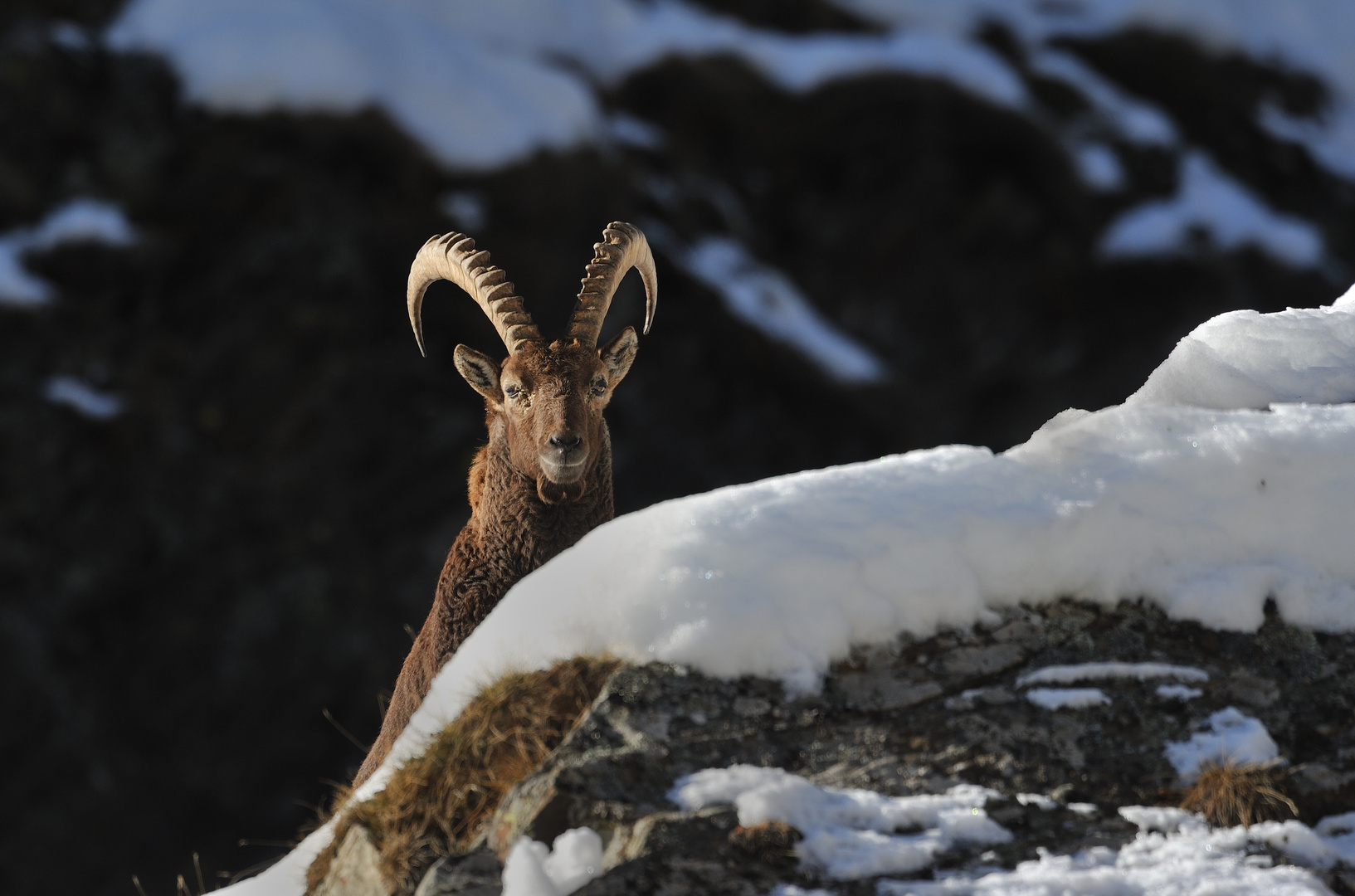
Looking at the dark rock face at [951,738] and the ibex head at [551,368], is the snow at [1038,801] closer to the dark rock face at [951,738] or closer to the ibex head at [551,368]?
the dark rock face at [951,738]

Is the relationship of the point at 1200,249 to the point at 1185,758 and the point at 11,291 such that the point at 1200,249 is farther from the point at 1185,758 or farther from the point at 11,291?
the point at 1185,758

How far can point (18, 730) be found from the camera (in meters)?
21.0

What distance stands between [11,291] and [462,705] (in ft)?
65.9

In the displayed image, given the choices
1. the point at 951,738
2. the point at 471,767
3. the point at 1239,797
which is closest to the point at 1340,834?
the point at 1239,797

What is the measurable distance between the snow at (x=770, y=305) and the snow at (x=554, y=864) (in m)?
21.8

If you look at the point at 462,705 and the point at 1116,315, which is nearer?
the point at 462,705

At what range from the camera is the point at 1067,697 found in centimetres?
405

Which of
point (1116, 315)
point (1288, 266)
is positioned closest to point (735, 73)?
point (1116, 315)

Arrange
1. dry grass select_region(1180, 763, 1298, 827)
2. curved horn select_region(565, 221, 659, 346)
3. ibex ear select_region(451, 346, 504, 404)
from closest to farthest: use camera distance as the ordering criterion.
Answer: dry grass select_region(1180, 763, 1298, 827) → curved horn select_region(565, 221, 659, 346) → ibex ear select_region(451, 346, 504, 404)

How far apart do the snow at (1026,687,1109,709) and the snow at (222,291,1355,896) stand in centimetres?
10

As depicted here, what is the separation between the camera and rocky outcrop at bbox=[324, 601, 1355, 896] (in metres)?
3.49

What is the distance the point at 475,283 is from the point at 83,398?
17.2 m

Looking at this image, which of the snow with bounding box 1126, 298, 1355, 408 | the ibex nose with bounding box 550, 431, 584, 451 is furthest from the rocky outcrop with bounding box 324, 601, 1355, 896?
the ibex nose with bounding box 550, 431, 584, 451

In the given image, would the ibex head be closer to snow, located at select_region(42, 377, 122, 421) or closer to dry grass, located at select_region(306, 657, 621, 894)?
dry grass, located at select_region(306, 657, 621, 894)
